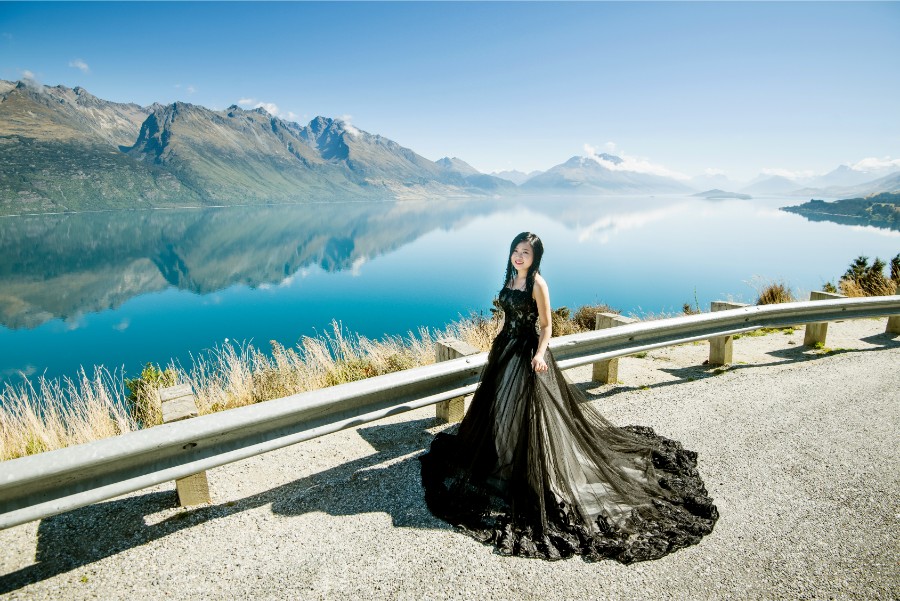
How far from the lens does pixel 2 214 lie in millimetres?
168000

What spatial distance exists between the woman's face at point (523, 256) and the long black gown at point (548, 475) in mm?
204

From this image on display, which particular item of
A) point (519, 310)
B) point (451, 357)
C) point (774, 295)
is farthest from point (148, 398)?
point (774, 295)

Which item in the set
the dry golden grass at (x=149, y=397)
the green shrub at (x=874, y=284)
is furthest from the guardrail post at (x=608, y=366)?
the green shrub at (x=874, y=284)

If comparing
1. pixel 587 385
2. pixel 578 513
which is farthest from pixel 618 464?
pixel 587 385

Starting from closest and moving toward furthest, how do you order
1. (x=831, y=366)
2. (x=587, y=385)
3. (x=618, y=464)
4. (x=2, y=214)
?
1. (x=618, y=464)
2. (x=587, y=385)
3. (x=831, y=366)
4. (x=2, y=214)

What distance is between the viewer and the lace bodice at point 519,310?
353 centimetres

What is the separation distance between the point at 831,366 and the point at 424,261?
57841 mm

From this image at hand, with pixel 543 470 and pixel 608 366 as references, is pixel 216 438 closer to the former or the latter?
pixel 543 470

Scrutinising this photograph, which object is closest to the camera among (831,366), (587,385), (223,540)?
(223,540)

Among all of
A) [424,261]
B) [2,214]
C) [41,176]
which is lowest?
[424,261]

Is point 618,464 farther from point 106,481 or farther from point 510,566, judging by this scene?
point 106,481

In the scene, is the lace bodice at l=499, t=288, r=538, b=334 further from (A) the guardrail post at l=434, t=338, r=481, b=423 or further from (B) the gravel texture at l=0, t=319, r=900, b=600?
(B) the gravel texture at l=0, t=319, r=900, b=600

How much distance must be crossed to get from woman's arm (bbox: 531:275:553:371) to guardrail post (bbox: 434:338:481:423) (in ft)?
2.74

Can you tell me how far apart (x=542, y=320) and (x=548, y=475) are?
105 cm
